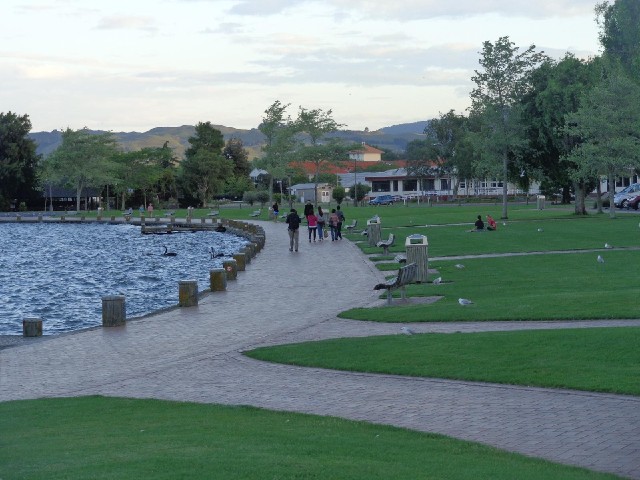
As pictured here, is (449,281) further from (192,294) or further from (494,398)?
(494,398)

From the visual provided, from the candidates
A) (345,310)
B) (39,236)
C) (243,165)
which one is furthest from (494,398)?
(243,165)

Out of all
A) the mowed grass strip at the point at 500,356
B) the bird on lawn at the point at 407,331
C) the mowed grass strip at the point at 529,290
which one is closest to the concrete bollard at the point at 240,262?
the mowed grass strip at the point at 529,290

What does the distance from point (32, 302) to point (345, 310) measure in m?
16.2

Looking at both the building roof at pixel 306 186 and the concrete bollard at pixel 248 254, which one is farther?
the building roof at pixel 306 186

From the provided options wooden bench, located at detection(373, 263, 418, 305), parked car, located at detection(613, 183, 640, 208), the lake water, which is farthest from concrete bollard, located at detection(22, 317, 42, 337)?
parked car, located at detection(613, 183, 640, 208)

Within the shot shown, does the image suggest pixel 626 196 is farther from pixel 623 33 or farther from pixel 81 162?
pixel 81 162

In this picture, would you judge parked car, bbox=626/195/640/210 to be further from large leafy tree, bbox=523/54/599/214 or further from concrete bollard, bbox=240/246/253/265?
concrete bollard, bbox=240/246/253/265

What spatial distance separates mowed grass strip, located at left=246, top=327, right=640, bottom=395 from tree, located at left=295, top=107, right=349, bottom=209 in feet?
315

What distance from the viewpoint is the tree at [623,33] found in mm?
74706

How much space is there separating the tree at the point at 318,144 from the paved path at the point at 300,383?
85.7m

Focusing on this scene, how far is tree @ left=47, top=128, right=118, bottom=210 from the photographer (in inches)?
5241

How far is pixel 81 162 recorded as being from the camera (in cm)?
13512

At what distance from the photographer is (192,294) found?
89.8 ft

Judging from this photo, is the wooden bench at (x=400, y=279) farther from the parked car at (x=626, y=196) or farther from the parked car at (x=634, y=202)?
the parked car at (x=626, y=196)
